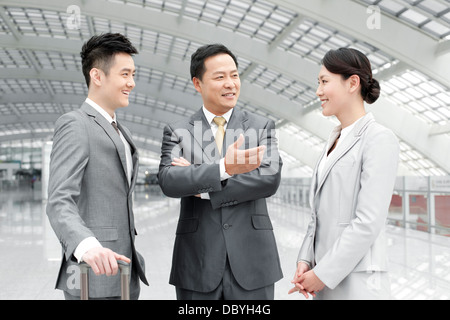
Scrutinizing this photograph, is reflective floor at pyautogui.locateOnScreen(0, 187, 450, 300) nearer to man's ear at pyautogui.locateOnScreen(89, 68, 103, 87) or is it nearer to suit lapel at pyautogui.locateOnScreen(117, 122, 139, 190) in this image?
suit lapel at pyautogui.locateOnScreen(117, 122, 139, 190)

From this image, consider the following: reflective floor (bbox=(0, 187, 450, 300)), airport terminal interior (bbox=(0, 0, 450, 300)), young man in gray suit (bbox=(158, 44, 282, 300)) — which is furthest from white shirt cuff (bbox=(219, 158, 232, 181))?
airport terminal interior (bbox=(0, 0, 450, 300))

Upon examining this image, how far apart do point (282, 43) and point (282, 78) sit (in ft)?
16.2

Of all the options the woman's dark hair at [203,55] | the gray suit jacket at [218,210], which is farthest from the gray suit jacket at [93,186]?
the woman's dark hair at [203,55]

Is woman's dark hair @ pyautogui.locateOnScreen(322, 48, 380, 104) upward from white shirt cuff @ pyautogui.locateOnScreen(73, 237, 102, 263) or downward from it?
upward

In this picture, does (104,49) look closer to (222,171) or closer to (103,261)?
(222,171)

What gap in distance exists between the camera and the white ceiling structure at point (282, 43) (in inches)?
696

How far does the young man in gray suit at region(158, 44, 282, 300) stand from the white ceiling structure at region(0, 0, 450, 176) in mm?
11434

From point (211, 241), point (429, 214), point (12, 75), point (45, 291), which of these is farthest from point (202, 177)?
point (12, 75)

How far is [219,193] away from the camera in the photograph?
7.45 feet

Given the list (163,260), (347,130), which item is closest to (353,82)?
(347,130)

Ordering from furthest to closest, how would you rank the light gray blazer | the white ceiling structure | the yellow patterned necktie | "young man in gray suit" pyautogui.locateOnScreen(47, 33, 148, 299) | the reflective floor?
the white ceiling structure, the reflective floor, the yellow patterned necktie, the light gray blazer, "young man in gray suit" pyautogui.locateOnScreen(47, 33, 148, 299)

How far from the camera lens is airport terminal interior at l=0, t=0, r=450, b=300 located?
8.32m

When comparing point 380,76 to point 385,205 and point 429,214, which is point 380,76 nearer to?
point 429,214
